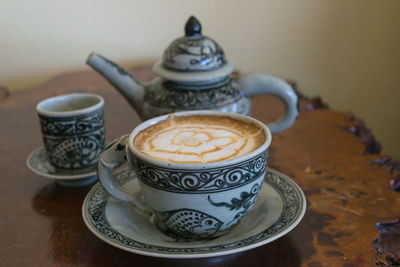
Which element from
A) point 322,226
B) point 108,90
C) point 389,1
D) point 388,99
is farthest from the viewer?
point 388,99

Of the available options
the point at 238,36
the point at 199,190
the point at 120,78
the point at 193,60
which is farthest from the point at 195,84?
the point at 238,36

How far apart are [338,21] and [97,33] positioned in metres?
0.76

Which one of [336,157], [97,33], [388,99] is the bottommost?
[388,99]

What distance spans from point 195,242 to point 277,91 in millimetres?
342

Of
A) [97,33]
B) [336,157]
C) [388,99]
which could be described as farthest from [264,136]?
[388,99]

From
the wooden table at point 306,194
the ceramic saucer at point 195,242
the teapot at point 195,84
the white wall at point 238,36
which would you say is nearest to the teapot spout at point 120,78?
the teapot at point 195,84

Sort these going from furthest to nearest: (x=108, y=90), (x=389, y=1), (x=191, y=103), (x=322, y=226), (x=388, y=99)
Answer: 1. (x=388, y=99)
2. (x=389, y=1)
3. (x=108, y=90)
4. (x=191, y=103)
5. (x=322, y=226)

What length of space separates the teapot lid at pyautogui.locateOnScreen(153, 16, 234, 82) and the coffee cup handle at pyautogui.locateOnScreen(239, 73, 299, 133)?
4 cm

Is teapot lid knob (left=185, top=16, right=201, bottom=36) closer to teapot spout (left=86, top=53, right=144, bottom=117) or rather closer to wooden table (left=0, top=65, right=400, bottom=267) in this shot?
teapot spout (left=86, top=53, right=144, bottom=117)

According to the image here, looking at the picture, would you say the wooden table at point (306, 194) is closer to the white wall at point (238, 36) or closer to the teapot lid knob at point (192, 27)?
the teapot lid knob at point (192, 27)

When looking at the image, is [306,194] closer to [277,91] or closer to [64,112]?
[277,91]

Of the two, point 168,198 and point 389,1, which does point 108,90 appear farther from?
point 389,1

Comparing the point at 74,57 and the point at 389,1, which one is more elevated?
the point at 389,1

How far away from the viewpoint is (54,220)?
0.59 metres
